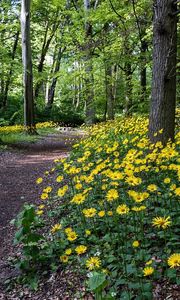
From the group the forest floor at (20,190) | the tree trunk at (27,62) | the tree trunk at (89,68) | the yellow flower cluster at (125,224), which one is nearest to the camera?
the yellow flower cluster at (125,224)

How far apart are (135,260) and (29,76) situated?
45.0ft

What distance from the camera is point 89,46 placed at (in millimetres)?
13828

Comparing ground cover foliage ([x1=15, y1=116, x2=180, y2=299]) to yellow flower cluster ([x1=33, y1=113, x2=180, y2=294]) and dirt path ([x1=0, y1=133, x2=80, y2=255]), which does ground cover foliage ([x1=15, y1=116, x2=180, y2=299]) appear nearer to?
yellow flower cluster ([x1=33, y1=113, x2=180, y2=294])

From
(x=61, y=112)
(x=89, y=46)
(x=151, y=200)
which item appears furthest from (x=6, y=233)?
(x=61, y=112)

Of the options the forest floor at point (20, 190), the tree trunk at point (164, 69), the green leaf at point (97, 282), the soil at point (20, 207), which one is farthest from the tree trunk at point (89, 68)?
the green leaf at point (97, 282)

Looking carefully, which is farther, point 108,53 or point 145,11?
point 108,53

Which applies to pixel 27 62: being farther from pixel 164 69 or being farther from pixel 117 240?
pixel 117 240

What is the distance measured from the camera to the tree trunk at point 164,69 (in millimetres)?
5773

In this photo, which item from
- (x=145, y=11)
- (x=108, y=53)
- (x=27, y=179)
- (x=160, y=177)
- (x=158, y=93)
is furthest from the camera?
(x=108, y=53)

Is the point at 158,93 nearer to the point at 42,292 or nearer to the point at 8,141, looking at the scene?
the point at 42,292

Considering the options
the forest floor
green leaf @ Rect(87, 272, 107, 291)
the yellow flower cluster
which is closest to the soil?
the forest floor

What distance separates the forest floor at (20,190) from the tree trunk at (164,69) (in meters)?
2.49

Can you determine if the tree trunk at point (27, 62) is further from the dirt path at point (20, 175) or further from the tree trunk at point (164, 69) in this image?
the tree trunk at point (164, 69)

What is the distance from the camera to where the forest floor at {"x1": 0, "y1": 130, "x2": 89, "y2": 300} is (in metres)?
3.36
